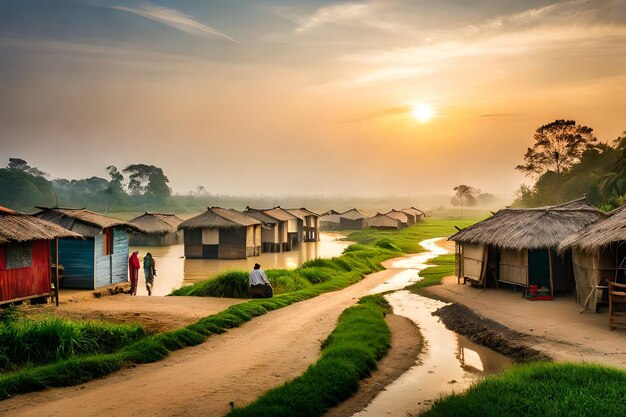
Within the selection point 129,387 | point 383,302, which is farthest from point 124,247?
point 129,387

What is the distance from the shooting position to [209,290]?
2327 cm

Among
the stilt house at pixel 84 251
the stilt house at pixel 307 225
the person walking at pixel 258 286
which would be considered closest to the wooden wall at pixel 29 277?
the stilt house at pixel 84 251

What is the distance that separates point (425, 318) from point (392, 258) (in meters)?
24.9

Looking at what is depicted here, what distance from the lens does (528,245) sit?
20.5 meters

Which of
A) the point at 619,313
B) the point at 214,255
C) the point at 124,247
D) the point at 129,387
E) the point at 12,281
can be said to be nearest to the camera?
the point at 129,387

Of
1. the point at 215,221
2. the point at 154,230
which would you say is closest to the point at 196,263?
the point at 215,221

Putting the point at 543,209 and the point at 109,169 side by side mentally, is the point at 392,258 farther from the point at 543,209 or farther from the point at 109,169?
the point at 109,169

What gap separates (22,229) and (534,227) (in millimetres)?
17848

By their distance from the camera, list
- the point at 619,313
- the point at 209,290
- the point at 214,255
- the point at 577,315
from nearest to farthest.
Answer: the point at 619,313 < the point at 577,315 < the point at 209,290 < the point at 214,255

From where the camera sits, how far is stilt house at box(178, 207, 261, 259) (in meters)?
43.2

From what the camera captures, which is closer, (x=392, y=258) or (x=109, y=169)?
(x=392, y=258)

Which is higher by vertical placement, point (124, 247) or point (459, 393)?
point (124, 247)

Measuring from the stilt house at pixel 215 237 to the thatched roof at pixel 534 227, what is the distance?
73.3 feet

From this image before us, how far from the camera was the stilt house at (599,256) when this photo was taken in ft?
54.0
